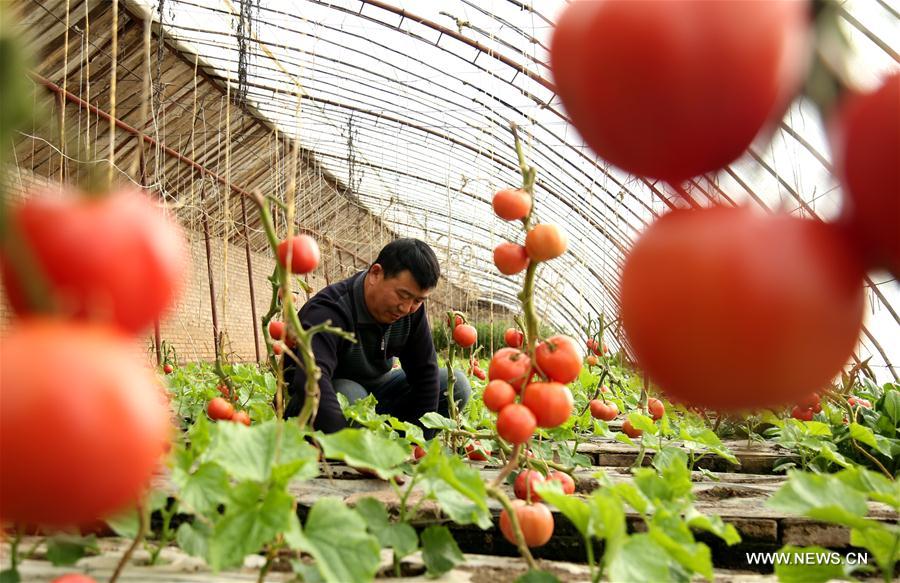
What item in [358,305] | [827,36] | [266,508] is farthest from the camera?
[358,305]

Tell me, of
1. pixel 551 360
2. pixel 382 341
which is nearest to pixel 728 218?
pixel 551 360

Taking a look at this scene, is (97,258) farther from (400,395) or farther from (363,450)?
(400,395)

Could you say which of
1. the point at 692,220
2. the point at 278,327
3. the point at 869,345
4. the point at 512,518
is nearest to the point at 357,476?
the point at 278,327

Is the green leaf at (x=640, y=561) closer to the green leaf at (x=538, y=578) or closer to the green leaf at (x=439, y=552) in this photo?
the green leaf at (x=538, y=578)

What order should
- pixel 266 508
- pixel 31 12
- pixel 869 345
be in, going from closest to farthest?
pixel 266 508 < pixel 31 12 < pixel 869 345

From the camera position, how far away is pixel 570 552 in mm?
1445

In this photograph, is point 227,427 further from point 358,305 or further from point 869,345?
point 869,345

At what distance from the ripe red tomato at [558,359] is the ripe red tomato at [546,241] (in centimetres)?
14

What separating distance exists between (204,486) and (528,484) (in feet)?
1.87

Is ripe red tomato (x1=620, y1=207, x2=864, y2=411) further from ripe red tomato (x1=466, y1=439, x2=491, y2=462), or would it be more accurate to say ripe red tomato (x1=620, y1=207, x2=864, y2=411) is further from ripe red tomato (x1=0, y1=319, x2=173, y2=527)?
ripe red tomato (x1=466, y1=439, x2=491, y2=462)

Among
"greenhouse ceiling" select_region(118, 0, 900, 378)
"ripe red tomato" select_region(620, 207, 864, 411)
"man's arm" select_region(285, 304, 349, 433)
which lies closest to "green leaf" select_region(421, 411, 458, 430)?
"man's arm" select_region(285, 304, 349, 433)

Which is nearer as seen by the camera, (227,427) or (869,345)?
(227,427)

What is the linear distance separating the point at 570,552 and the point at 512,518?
1.99 ft

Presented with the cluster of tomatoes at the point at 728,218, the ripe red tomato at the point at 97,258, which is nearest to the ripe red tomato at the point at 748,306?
the cluster of tomatoes at the point at 728,218
